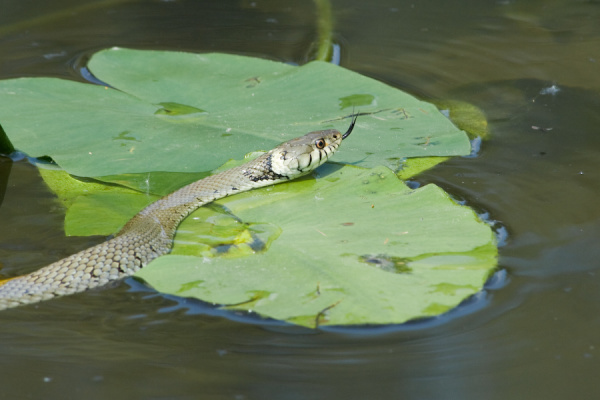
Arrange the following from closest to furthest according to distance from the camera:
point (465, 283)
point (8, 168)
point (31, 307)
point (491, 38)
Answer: point (465, 283)
point (31, 307)
point (8, 168)
point (491, 38)

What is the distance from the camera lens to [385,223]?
12.3 ft

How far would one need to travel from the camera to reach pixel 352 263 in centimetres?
342

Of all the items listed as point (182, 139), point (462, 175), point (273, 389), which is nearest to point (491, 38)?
point (462, 175)

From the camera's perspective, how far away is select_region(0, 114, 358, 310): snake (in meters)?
3.79

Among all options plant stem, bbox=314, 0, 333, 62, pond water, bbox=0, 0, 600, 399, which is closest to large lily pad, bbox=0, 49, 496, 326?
pond water, bbox=0, 0, 600, 399

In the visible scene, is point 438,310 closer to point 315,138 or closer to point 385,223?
point 385,223

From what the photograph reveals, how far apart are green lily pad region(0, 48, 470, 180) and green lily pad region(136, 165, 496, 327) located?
2.49ft

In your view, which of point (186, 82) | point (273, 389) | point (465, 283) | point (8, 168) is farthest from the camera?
point (186, 82)

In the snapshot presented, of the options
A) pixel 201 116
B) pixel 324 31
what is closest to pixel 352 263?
pixel 201 116

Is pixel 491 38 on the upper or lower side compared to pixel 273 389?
upper

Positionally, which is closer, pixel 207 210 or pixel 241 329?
pixel 241 329

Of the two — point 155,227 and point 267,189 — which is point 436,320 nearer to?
point 267,189

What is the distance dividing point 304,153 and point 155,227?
41.8 inches

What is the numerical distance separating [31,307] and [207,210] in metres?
1.20
